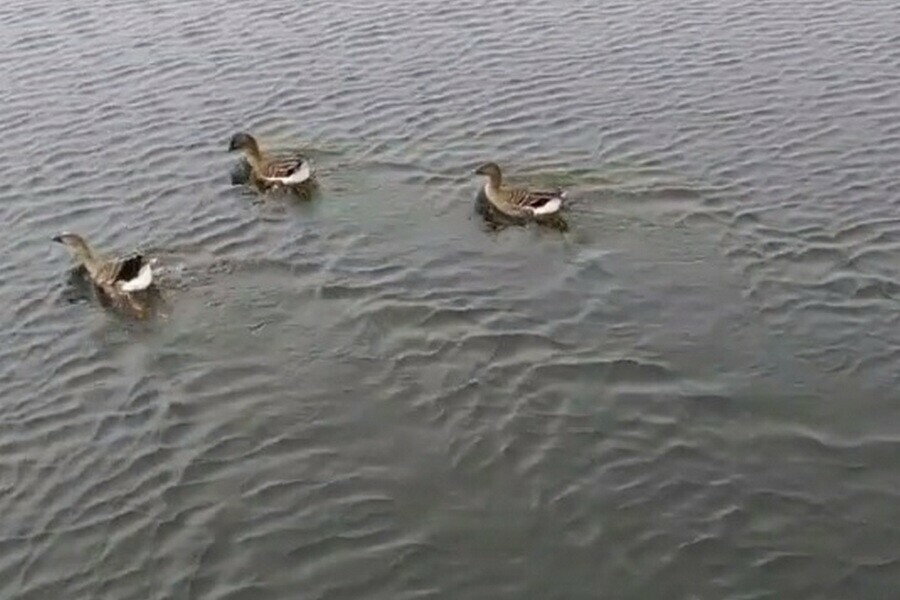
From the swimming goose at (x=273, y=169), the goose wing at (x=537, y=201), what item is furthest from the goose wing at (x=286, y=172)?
the goose wing at (x=537, y=201)

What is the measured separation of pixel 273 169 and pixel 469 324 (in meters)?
4.27

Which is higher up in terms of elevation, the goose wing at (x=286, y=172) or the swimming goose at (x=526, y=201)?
the goose wing at (x=286, y=172)

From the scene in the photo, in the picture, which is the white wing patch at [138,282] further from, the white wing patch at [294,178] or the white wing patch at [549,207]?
the white wing patch at [549,207]

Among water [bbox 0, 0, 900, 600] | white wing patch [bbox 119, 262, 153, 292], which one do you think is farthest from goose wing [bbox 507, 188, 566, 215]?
white wing patch [bbox 119, 262, 153, 292]

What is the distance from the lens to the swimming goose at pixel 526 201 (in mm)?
14312

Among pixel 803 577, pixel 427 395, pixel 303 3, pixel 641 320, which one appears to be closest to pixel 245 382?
pixel 427 395

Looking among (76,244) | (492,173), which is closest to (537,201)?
(492,173)

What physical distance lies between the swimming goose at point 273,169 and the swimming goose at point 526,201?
2504 mm

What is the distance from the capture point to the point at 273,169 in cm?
1545

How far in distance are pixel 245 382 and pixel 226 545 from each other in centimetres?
243

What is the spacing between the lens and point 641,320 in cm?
1223

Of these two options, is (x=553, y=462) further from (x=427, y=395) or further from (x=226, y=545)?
(x=226, y=545)

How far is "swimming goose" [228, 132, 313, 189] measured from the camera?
15.5 m

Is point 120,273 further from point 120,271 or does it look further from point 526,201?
point 526,201
